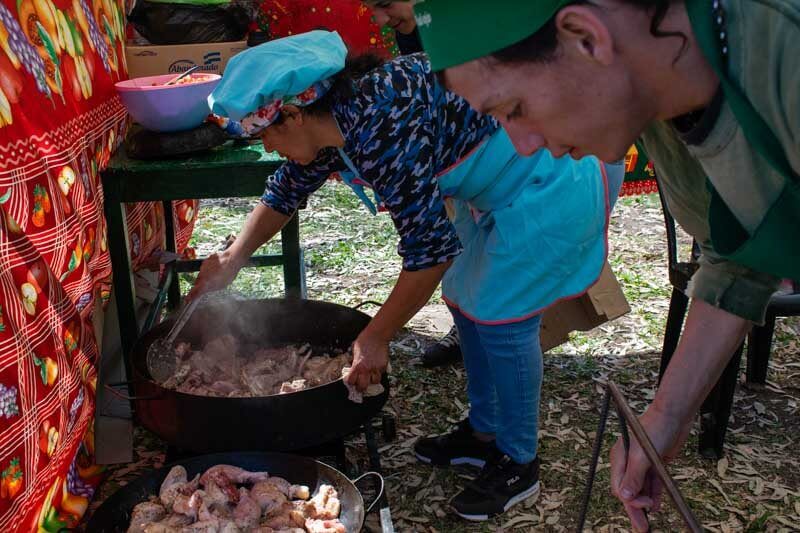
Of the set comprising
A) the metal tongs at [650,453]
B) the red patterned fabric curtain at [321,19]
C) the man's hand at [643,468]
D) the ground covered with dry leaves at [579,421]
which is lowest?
the ground covered with dry leaves at [579,421]

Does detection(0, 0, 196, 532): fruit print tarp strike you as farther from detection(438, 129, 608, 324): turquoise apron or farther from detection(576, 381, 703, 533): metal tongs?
detection(576, 381, 703, 533): metal tongs

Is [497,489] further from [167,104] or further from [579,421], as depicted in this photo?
[167,104]

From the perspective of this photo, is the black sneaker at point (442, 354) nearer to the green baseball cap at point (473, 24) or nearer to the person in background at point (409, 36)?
the person in background at point (409, 36)

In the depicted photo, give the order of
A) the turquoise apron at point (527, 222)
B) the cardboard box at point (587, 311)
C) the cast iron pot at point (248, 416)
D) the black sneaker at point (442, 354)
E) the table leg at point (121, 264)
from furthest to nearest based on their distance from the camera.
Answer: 1. the black sneaker at point (442, 354)
2. the cardboard box at point (587, 311)
3. the table leg at point (121, 264)
4. the turquoise apron at point (527, 222)
5. the cast iron pot at point (248, 416)

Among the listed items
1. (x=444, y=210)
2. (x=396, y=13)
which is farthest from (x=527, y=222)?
(x=396, y=13)

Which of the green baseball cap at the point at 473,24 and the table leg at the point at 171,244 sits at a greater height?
the green baseball cap at the point at 473,24

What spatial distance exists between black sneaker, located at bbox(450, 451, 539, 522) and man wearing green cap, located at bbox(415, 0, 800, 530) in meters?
1.60

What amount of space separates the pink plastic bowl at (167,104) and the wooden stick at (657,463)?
2.09 m

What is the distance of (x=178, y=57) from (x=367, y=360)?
6.53ft

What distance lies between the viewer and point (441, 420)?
12.0 ft

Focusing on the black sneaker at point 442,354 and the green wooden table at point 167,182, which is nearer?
the green wooden table at point 167,182

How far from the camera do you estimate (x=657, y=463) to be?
4.38 feet

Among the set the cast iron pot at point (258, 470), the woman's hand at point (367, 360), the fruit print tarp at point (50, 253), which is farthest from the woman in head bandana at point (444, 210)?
the fruit print tarp at point (50, 253)

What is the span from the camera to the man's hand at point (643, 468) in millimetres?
1513
